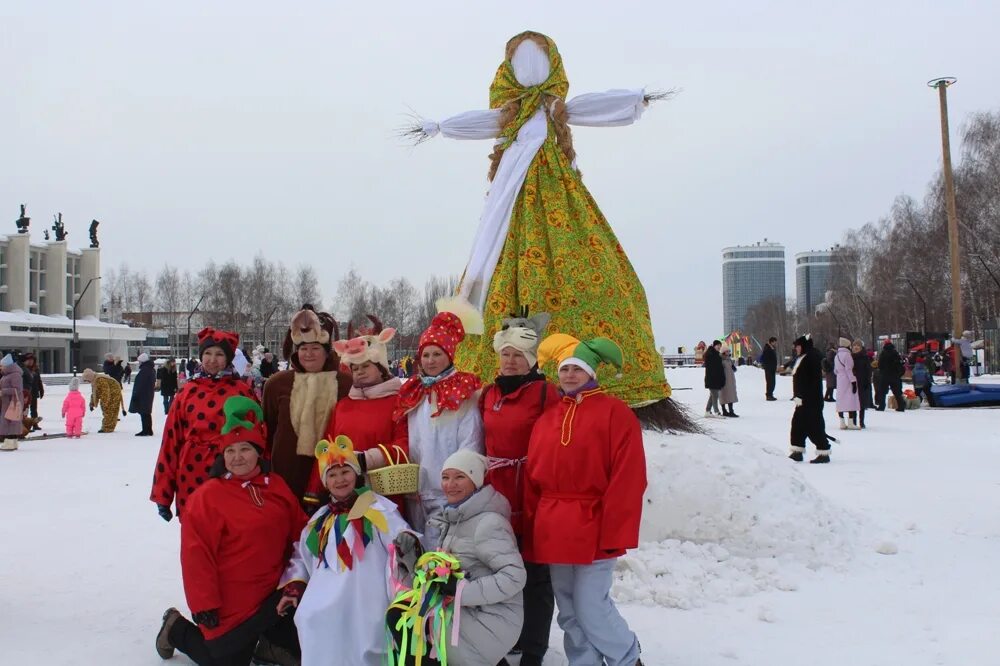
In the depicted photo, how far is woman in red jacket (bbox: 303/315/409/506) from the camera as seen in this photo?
350cm

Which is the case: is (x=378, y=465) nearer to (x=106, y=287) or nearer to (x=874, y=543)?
(x=874, y=543)

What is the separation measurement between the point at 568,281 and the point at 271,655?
2.83 m

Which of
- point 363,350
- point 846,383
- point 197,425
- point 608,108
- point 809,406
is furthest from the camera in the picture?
point 846,383

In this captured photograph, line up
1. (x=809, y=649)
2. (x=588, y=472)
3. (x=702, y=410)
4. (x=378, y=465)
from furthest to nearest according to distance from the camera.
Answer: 1. (x=702, y=410)
2. (x=809, y=649)
3. (x=378, y=465)
4. (x=588, y=472)

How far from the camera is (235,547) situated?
335 cm

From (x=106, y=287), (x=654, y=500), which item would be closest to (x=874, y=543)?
(x=654, y=500)

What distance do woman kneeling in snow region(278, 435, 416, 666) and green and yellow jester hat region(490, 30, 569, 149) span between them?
310cm

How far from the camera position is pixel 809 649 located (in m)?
3.63

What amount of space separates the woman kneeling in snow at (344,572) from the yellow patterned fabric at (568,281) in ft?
6.26

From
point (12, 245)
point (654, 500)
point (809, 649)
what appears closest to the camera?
point (809, 649)

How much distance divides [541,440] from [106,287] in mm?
77813

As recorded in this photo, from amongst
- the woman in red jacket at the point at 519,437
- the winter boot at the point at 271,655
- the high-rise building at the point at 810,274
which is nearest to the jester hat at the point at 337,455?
the woman in red jacket at the point at 519,437

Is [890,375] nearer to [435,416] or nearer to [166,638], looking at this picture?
[435,416]

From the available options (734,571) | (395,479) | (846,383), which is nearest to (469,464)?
(395,479)
